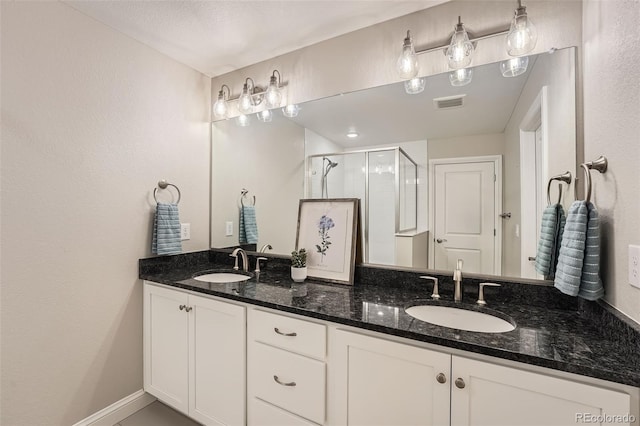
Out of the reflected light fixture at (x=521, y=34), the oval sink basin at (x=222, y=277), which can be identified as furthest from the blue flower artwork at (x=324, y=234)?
the reflected light fixture at (x=521, y=34)

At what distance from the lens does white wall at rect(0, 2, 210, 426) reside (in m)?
1.45

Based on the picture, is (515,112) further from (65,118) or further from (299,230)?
(65,118)

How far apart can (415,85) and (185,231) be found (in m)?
1.84

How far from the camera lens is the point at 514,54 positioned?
1.39m

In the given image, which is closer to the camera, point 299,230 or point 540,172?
point 540,172

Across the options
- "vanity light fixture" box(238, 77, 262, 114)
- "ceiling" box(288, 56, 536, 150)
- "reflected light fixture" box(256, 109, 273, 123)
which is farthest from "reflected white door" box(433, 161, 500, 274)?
"vanity light fixture" box(238, 77, 262, 114)

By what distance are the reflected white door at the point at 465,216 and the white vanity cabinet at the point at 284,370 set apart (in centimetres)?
78

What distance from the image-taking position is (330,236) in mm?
1868

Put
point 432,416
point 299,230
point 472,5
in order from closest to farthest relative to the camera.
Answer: point 432,416, point 472,5, point 299,230

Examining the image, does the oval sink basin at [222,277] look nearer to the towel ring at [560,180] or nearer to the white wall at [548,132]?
the white wall at [548,132]

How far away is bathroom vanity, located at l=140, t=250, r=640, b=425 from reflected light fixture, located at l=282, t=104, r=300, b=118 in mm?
1108

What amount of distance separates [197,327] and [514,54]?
2.12 meters

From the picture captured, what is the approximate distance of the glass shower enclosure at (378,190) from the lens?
1677mm

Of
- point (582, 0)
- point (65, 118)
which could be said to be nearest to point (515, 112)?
point (582, 0)
